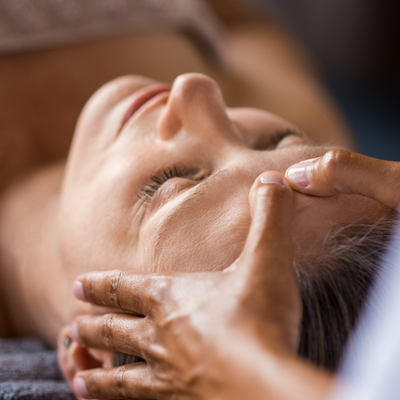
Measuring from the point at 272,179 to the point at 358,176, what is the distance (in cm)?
13

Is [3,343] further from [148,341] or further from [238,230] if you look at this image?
[238,230]

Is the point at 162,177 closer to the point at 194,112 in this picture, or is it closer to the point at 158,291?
the point at 194,112

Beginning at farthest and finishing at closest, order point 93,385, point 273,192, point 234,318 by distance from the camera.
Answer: point 93,385, point 273,192, point 234,318

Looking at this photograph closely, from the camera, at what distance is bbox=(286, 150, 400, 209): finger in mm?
609

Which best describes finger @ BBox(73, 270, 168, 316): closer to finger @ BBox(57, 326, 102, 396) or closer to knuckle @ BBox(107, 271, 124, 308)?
knuckle @ BBox(107, 271, 124, 308)

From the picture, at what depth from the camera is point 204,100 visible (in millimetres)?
814

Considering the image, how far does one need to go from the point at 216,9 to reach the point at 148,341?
5.45 ft

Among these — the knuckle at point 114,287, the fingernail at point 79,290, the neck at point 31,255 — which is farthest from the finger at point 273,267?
the neck at point 31,255

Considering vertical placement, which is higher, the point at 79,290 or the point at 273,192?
the point at 273,192

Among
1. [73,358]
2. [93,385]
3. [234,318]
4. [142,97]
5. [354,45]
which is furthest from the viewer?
[354,45]

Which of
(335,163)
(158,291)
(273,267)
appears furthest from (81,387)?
(335,163)

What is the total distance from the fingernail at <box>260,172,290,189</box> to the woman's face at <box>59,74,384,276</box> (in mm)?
39

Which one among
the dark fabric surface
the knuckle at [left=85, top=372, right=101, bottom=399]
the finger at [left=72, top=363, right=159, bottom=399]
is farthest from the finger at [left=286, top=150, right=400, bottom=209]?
the dark fabric surface

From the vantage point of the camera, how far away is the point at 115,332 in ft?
2.14
